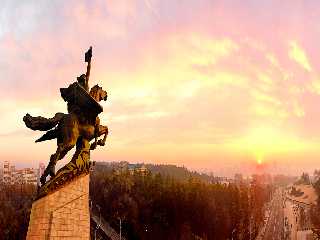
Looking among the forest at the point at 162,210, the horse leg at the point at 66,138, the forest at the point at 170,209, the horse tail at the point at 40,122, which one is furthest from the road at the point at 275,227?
the horse tail at the point at 40,122

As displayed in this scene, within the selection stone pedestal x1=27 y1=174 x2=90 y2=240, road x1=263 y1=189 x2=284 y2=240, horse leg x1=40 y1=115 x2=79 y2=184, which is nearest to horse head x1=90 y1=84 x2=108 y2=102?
horse leg x1=40 y1=115 x2=79 y2=184

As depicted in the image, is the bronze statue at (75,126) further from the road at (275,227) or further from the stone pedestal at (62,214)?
the road at (275,227)

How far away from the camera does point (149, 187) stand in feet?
215

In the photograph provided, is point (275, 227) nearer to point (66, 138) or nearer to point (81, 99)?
point (81, 99)

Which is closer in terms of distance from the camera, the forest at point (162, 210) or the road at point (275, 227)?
the forest at point (162, 210)

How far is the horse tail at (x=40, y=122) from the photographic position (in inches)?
434

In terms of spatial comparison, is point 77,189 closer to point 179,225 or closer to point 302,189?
point 179,225

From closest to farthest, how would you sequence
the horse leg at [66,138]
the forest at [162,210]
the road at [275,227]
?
the horse leg at [66,138] → the forest at [162,210] → the road at [275,227]

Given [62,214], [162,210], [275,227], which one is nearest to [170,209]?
[162,210]

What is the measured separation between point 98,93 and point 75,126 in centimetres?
125

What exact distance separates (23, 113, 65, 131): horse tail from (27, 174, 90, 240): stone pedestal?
150cm

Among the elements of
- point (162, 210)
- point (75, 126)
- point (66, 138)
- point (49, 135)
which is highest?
point (75, 126)

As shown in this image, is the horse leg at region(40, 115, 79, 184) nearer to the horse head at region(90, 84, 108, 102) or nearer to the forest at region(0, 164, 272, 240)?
the horse head at region(90, 84, 108, 102)

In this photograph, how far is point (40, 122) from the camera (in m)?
11.0
